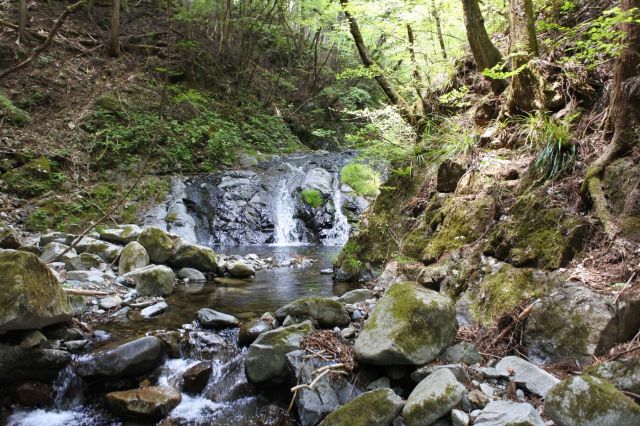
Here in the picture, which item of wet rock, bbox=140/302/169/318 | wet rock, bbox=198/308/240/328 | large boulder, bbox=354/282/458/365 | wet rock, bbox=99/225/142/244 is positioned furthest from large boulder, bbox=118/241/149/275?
large boulder, bbox=354/282/458/365

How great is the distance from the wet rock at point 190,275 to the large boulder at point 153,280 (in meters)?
0.86

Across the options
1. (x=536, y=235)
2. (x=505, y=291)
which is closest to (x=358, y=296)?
(x=505, y=291)

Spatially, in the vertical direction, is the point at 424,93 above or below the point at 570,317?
above

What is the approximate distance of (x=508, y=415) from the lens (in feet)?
8.14

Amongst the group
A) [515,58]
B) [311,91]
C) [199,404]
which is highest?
[311,91]

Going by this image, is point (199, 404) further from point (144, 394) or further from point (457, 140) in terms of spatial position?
point (457, 140)

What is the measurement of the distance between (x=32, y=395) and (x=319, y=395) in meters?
2.58

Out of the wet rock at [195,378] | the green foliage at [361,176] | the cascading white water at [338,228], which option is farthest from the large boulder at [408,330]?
the cascading white water at [338,228]

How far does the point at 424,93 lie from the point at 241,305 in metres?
5.37

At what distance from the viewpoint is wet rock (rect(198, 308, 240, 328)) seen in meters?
5.13

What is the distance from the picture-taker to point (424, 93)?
8.31m

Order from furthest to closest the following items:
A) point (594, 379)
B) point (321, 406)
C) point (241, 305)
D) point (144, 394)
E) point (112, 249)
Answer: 1. point (112, 249)
2. point (241, 305)
3. point (144, 394)
4. point (321, 406)
5. point (594, 379)

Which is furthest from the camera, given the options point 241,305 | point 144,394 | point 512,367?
point 241,305

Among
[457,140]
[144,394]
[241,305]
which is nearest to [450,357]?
→ [144,394]
